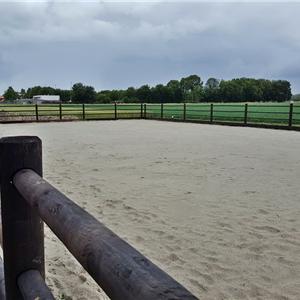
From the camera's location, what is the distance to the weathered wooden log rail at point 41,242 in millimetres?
764

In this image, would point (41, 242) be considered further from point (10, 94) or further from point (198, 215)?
point (10, 94)

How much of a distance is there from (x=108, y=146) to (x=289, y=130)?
33.4ft

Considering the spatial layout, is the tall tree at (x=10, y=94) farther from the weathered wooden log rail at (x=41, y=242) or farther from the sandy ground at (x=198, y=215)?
the weathered wooden log rail at (x=41, y=242)

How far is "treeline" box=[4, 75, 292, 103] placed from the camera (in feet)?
264

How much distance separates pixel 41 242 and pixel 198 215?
332 cm

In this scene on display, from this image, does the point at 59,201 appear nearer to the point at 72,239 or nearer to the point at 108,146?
the point at 72,239

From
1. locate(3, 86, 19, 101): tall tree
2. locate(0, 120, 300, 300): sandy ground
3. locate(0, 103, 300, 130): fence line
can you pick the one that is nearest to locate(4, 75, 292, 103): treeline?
locate(3, 86, 19, 101): tall tree

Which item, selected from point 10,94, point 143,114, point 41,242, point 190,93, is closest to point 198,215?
point 41,242

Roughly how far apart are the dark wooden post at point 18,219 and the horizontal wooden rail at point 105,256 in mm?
209

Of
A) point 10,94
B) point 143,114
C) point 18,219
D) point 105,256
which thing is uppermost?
point 105,256

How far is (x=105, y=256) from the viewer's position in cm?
88

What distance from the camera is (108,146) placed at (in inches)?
468

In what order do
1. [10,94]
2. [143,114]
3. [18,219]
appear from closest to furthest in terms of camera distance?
[18,219] → [143,114] → [10,94]

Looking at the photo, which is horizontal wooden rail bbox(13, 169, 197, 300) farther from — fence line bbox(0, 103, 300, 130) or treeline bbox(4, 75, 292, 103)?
treeline bbox(4, 75, 292, 103)
